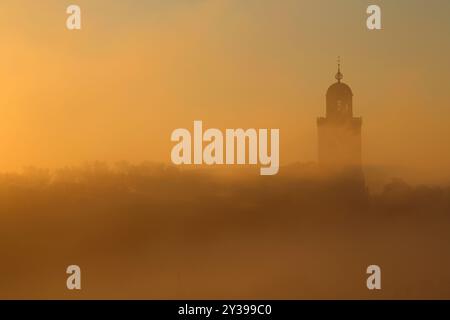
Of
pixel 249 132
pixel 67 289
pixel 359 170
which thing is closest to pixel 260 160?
pixel 249 132
